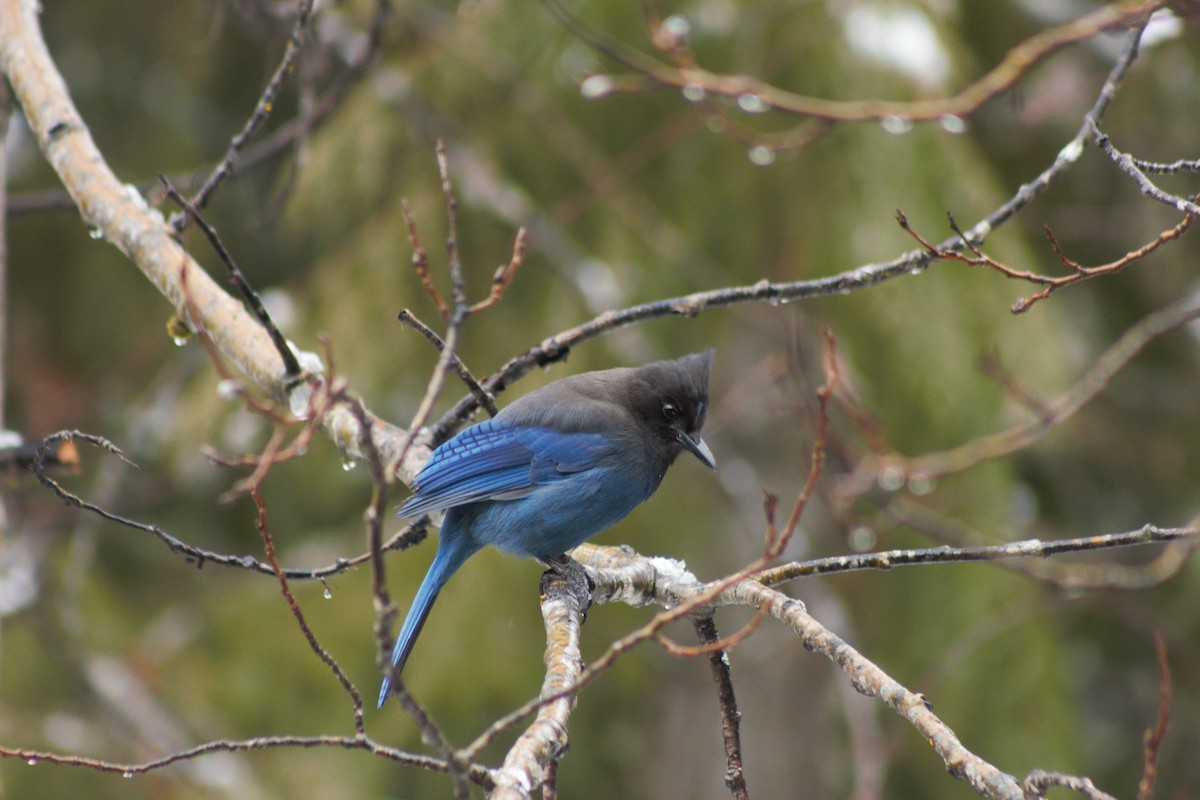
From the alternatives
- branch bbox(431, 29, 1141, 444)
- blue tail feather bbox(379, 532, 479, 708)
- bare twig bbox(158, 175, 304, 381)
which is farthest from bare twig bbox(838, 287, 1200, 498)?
bare twig bbox(158, 175, 304, 381)

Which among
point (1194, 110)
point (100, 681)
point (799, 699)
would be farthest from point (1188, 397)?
point (100, 681)

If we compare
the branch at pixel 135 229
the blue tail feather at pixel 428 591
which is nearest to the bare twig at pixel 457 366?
the branch at pixel 135 229

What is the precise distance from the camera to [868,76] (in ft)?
16.7

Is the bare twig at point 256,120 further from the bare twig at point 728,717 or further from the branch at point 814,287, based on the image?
the bare twig at point 728,717

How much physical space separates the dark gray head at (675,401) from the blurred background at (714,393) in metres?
0.40

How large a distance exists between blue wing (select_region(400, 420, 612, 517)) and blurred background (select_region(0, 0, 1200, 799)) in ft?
1.00

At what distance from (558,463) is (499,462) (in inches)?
7.8

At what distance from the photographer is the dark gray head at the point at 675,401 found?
423cm

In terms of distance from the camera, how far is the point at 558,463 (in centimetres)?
411

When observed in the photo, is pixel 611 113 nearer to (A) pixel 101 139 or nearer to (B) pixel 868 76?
(B) pixel 868 76

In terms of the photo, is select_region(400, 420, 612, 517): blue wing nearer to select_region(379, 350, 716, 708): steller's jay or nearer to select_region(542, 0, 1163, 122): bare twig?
select_region(379, 350, 716, 708): steller's jay

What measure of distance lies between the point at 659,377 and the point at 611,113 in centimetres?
193

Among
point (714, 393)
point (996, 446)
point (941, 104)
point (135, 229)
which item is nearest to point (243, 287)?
point (135, 229)

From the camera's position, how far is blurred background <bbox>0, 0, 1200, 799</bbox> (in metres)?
5.02
